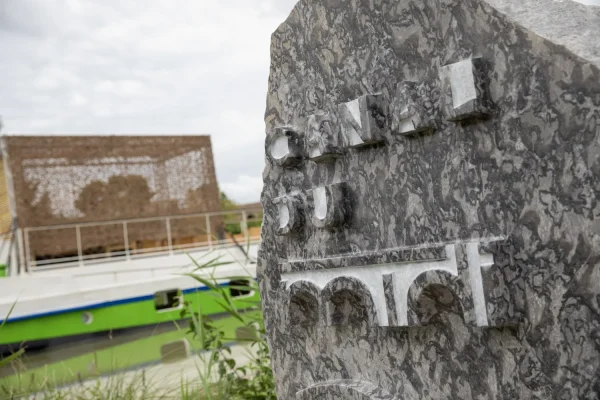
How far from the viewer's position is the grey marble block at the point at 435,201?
90 cm

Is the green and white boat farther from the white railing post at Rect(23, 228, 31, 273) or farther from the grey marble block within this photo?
the grey marble block

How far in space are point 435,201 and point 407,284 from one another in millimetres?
133

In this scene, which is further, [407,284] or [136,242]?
[136,242]

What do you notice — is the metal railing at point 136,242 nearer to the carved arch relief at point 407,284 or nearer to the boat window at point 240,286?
the boat window at point 240,286

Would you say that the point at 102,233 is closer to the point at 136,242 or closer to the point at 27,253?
the point at 136,242

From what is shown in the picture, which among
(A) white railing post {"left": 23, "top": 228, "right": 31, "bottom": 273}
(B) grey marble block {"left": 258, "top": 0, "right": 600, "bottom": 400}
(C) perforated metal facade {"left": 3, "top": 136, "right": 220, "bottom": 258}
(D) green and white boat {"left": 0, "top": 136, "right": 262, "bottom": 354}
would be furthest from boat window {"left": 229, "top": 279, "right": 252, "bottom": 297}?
(C) perforated metal facade {"left": 3, "top": 136, "right": 220, "bottom": 258}

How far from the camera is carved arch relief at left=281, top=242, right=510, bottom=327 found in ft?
3.15

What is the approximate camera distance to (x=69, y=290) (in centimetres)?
604

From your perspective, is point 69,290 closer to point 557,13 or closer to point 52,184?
point 52,184

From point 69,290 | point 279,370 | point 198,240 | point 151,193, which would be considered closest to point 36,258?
point 151,193

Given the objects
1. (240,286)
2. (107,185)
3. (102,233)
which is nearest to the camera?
(240,286)

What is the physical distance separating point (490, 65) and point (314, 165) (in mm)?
412

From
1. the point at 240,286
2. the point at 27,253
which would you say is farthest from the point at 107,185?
the point at 240,286

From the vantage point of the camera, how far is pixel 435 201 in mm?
1061
